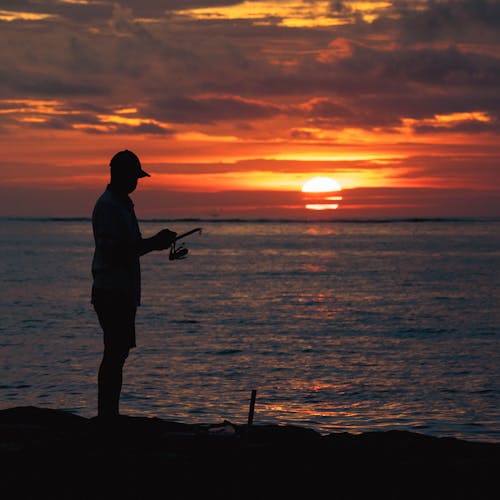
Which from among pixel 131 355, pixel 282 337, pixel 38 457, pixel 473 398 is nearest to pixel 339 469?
pixel 38 457

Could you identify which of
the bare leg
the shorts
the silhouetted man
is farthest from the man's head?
the bare leg

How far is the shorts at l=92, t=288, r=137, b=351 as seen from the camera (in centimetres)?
734

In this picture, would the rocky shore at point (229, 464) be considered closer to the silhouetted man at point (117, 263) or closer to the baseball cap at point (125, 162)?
the silhouetted man at point (117, 263)

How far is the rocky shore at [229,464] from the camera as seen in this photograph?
21.9ft

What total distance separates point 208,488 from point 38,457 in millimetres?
1552

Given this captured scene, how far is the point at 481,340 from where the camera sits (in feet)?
73.3

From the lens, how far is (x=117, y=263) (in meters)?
7.34

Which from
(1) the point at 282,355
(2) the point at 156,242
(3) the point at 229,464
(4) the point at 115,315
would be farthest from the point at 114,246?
(1) the point at 282,355

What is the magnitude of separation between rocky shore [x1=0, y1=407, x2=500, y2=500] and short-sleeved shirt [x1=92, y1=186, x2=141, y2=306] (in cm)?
129

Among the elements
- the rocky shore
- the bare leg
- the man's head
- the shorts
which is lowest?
the rocky shore

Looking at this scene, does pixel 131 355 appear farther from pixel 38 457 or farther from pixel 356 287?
pixel 356 287

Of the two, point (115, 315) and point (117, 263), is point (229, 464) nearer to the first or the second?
point (115, 315)

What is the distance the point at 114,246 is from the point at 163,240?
1.37 ft

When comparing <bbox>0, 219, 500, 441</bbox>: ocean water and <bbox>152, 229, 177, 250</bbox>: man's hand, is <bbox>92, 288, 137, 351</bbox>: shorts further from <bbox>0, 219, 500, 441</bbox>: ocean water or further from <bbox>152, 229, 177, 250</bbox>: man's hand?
<bbox>0, 219, 500, 441</bbox>: ocean water
